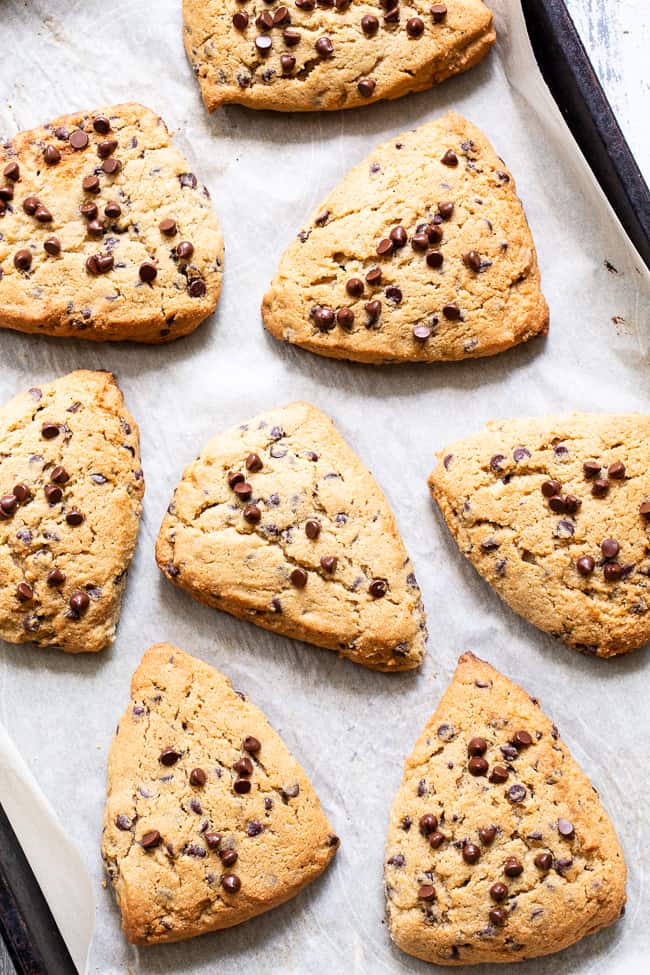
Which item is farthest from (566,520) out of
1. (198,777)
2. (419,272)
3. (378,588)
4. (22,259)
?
(22,259)

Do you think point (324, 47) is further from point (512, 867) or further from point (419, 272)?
point (512, 867)

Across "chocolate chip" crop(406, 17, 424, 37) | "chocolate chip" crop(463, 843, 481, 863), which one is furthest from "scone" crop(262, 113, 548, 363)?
"chocolate chip" crop(463, 843, 481, 863)

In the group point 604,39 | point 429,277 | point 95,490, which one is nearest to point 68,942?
point 95,490

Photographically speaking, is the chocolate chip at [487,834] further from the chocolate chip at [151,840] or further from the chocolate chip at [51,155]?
the chocolate chip at [51,155]

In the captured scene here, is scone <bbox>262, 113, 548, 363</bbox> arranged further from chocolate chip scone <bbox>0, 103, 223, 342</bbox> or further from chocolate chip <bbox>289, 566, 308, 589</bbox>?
chocolate chip <bbox>289, 566, 308, 589</bbox>

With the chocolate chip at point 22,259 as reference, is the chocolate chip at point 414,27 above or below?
above

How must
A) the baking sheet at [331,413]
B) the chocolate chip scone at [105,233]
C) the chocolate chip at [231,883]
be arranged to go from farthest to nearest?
1. the chocolate chip scone at [105,233]
2. the baking sheet at [331,413]
3. the chocolate chip at [231,883]

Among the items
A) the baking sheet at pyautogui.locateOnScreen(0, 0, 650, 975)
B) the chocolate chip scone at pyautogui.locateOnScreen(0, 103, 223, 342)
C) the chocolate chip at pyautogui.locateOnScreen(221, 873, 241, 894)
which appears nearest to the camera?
the chocolate chip at pyautogui.locateOnScreen(221, 873, 241, 894)

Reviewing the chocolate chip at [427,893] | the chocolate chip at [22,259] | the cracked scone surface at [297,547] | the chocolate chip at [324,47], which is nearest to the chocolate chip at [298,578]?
the cracked scone surface at [297,547]

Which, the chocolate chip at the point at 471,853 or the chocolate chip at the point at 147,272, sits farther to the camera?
the chocolate chip at the point at 147,272
